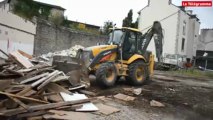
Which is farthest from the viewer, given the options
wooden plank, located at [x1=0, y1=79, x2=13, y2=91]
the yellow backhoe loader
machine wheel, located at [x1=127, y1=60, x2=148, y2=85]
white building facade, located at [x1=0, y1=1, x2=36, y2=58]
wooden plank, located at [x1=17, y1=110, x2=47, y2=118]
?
white building facade, located at [x1=0, y1=1, x2=36, y2=58]

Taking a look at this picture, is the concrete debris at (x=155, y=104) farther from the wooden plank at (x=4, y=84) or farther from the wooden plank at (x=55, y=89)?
the wooden plank at (x=4, y=84)

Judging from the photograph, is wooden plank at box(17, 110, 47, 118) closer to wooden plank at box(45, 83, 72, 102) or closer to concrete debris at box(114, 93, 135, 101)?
wooden plank at box(45, 83, 72, 102)

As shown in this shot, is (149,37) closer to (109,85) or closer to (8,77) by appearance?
(109,85)

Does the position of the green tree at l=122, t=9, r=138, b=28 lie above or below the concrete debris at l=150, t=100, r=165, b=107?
above

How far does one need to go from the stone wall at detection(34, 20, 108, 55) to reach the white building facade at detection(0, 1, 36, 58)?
1.13 metres

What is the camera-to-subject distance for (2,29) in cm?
1736

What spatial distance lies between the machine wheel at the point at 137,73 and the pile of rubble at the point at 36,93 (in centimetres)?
336

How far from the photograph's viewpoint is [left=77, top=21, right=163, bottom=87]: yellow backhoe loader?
12464 mm

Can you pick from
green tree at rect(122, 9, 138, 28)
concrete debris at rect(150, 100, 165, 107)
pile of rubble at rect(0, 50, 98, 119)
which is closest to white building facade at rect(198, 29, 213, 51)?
green tree at rect(122, 9, 138, 28)

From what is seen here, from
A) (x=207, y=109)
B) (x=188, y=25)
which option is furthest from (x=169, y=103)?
(x=188, y=25)

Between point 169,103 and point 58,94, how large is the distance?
397 centimetres

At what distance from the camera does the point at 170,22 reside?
3991 centimetres

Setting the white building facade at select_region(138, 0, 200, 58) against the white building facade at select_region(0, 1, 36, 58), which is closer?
the white building facade at select_region(0, 1, 36, 58)

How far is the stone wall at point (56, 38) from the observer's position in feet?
82.7
